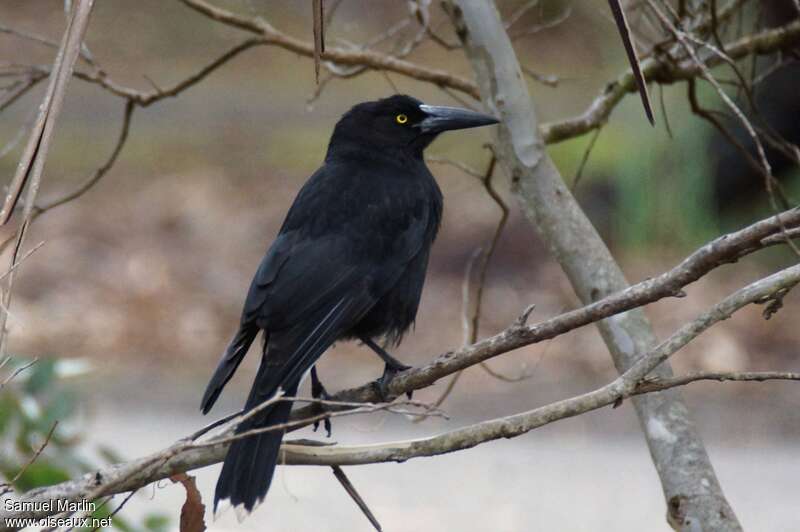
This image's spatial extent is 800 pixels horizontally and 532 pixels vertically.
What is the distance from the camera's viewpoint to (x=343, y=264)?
12.8 ft

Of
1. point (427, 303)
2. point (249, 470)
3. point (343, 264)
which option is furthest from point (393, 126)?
point (427, 303)

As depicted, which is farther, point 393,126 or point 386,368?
point 393,126

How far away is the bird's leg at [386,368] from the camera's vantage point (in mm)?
3316

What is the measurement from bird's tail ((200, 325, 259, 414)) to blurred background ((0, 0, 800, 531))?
38 cm

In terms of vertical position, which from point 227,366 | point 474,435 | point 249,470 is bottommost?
point 474,435

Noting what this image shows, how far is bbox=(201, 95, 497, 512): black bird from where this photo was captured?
3.34m

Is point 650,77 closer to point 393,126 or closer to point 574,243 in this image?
point 574,243

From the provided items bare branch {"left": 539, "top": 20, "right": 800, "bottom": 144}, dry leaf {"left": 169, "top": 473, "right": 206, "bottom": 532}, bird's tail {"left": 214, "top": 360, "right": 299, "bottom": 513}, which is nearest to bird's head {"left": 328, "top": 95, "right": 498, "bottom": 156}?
bare branch {"left": 539, "top": 20, "right": 800, "bottom": 144}

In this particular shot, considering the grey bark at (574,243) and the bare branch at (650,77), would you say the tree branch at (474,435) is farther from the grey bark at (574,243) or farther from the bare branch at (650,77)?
the bare branch at (650,77)

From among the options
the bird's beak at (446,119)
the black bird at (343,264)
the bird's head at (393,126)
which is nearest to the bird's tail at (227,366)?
the black bird at (343,264)

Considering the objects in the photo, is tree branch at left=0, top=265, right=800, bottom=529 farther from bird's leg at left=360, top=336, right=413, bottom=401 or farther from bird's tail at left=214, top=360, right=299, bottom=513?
bird's leg at left=360, top=336, right=413, bottom=401

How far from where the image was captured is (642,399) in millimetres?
3199

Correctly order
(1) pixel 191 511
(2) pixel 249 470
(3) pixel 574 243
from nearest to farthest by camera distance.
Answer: (1) pixel 191 511, (2) pixel 249 470, (3) pixel 574 243

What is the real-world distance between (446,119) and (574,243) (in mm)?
1162
